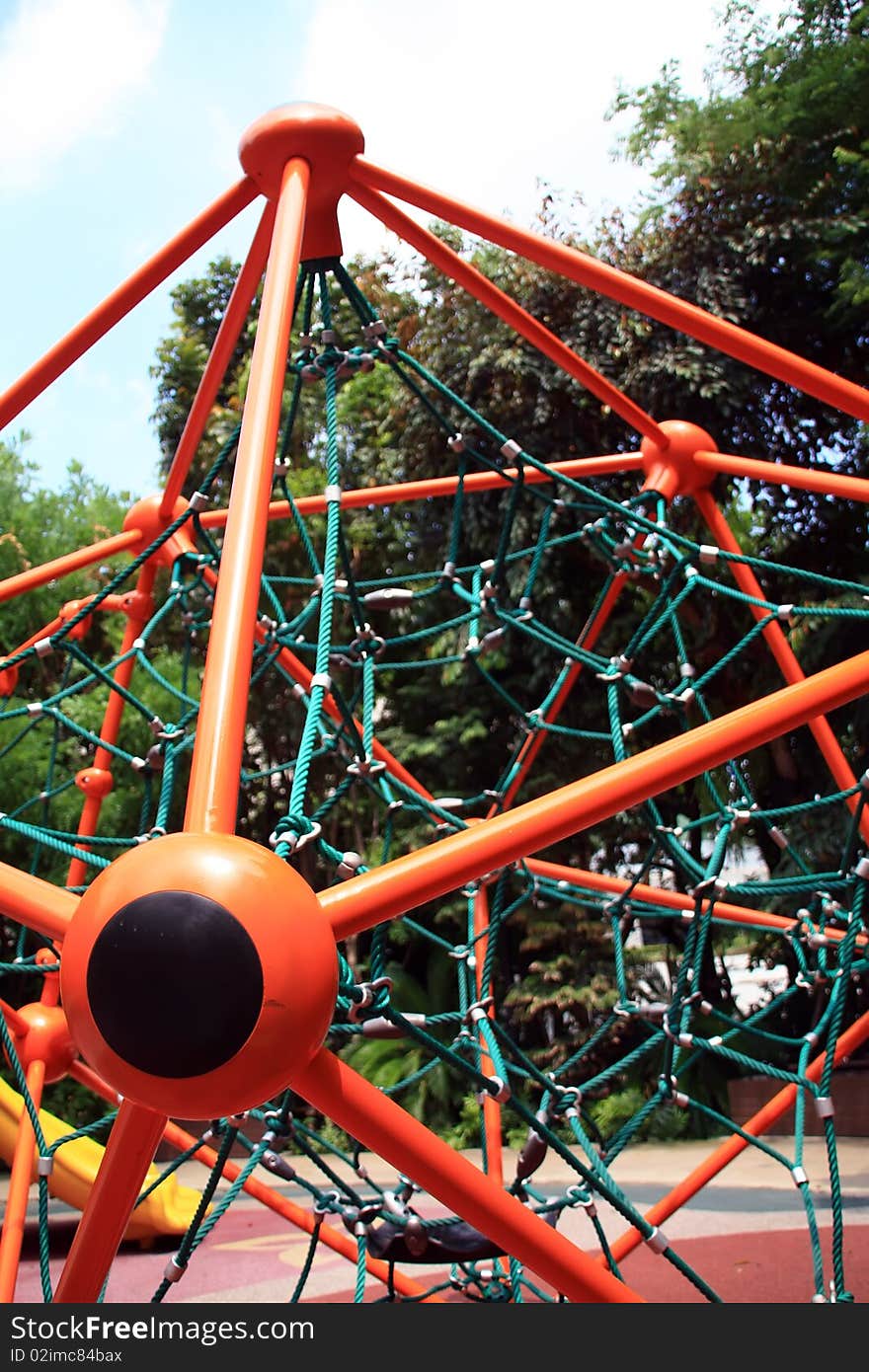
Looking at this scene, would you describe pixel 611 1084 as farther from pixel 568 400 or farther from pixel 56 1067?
pixel 56 1067

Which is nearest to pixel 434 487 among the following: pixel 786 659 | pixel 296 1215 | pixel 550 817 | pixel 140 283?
pixel 786 659

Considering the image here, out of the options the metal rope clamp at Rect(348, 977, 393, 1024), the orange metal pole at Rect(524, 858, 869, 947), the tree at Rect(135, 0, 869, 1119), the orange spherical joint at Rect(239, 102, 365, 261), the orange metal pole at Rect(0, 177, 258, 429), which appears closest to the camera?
the metal rope clamp at Rect(348, 977, 393, 1024)

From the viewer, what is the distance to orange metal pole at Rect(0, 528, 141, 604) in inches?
104

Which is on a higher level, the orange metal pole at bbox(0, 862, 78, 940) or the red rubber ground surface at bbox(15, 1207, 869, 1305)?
the red rubber ground surface at bbox(15, 1207, 869, 1305)

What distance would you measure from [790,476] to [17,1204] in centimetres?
207

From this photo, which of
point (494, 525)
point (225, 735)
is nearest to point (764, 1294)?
point (225, 735)

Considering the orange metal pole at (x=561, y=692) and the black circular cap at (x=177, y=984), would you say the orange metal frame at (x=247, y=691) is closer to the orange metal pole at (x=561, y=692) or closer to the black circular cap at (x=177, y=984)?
the black circular cap at (x=177, y=984)

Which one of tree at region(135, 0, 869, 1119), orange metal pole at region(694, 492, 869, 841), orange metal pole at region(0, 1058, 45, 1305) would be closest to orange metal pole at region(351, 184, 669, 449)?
orange metal pole at region(694, 492, 869, 841)

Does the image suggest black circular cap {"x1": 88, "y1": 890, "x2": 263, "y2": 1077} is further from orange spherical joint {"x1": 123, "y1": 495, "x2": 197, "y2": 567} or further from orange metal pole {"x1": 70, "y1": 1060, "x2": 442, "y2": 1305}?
orange spherical joint {"x1": 123, "y1": 495, "x2": 197, "y2": 567}

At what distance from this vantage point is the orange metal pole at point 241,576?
1077 millimetres

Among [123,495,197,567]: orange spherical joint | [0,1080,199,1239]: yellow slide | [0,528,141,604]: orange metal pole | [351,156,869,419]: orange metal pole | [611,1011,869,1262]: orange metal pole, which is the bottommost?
[611,1011,869,1262]: orange metal pole

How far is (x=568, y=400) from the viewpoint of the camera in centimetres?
757

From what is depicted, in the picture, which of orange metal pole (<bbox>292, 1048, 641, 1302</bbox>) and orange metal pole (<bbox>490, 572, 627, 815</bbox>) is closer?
orange metal pole (<bbox>292, 1048, 641, 1302</bbox>)

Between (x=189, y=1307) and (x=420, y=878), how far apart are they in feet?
2.40
